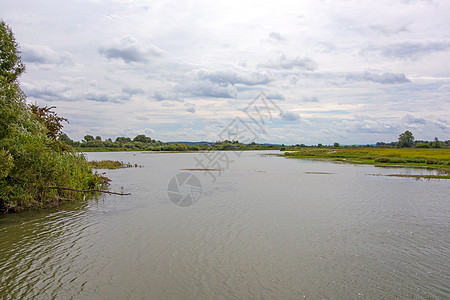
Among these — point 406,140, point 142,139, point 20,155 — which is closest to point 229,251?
point 20,155

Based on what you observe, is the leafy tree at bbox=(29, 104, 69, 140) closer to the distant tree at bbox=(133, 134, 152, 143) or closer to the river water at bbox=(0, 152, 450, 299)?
the river water at bbox=(0, 152, 450, 299)

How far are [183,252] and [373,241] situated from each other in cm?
738

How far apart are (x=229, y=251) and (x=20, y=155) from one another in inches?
461

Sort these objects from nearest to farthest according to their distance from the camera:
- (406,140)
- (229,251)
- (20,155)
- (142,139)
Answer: (229,251)
(20,155)
(406,140)
(142,139)

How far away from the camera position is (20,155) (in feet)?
49.9

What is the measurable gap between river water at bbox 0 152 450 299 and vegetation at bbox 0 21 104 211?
42.5 inches

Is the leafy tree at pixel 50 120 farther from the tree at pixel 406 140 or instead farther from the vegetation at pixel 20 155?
the tree at pixel 406 140

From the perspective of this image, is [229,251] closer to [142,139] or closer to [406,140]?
[406,140]

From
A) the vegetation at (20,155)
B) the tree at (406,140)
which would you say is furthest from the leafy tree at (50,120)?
the tree at (406,140)

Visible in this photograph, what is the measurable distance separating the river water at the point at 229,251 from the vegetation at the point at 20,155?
108 centimetres

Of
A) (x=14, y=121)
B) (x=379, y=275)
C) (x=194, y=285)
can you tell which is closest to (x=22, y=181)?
(x=14, y=121)

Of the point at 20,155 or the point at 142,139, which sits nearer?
the point at 20,155

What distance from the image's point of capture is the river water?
805 cm

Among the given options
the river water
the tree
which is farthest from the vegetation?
the tree
